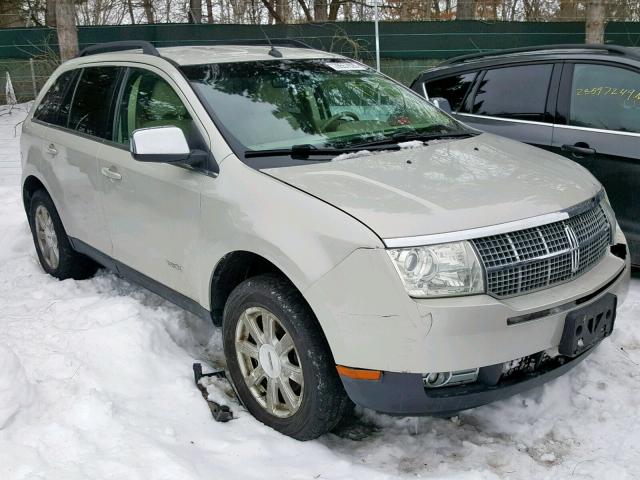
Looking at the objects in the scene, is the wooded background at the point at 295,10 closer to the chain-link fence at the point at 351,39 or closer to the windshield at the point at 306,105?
the chain-link fence at the point at 351,39

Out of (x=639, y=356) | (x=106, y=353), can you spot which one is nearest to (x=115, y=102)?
(x=106, y=353)

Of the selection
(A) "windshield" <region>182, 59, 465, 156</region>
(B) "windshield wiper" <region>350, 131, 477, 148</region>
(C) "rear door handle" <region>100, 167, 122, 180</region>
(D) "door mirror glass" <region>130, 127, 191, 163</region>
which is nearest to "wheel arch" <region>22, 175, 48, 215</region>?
(C) "rear door handle" <region>100, 167, 122, 180</region>

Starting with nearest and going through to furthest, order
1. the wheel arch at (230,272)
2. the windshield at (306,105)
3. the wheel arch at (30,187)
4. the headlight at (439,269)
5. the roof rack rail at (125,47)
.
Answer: the headlight at (439,269)
the wheel arch at (230,272)
the windshield at (306,105)
the roof rack rail at (125,47)
the wheel arch at (30,187)

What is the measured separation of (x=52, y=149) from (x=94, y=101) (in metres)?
0.59

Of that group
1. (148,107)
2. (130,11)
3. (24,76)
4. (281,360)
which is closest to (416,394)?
(281,360)

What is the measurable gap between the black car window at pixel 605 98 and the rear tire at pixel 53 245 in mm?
3773

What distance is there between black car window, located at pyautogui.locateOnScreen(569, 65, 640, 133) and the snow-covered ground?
1.57 metres

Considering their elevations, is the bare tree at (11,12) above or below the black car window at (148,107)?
above

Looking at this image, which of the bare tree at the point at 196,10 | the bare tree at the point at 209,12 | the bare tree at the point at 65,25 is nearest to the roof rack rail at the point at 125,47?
the bare tree at the point at 65,25

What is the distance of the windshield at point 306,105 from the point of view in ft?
11.6

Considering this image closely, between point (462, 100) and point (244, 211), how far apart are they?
342 centimetres

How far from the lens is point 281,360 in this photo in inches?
121

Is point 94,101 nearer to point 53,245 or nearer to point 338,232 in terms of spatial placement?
point 53,245

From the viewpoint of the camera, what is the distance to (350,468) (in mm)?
2916
